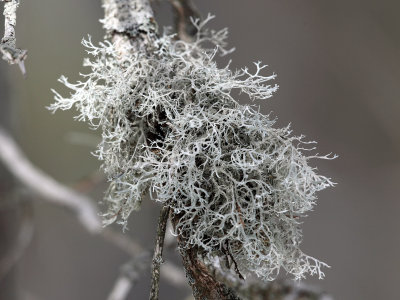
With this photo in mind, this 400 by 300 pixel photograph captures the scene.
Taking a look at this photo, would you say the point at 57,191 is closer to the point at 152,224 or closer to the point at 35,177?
the point at 35,177

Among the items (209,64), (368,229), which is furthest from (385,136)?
(209,64)

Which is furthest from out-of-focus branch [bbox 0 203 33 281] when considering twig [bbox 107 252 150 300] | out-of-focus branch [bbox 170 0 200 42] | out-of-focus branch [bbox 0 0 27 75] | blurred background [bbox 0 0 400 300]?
out-of-focus branch [bbox 0 0 27 75]

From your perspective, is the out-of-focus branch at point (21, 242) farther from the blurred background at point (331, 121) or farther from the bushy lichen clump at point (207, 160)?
the bushy lichen clump at point (207, 160)

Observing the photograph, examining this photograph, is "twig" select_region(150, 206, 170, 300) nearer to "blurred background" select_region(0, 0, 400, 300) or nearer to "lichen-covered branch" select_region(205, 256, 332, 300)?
"lichen-covered branch" select_region(205, 256, 332, 300)

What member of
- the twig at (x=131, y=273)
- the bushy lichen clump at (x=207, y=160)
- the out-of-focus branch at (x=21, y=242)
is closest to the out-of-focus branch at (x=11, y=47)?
the bushy lichen clump at (x=207, y=160)

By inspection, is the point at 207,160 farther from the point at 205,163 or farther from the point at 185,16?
the point at 185,16

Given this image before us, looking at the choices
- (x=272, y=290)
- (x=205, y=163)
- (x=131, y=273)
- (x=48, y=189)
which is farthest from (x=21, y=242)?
(x=272, y=290)

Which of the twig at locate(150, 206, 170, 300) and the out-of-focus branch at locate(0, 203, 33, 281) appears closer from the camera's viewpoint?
the twig at locate(150, 206, 170, 300)
